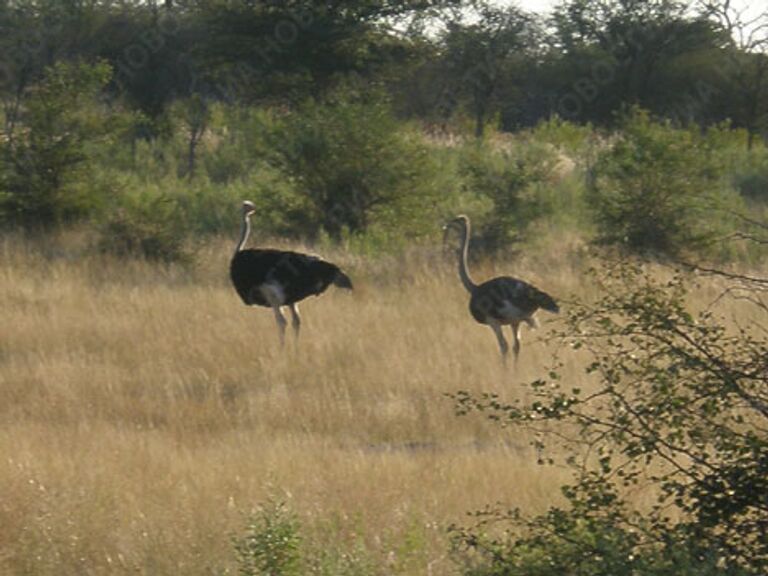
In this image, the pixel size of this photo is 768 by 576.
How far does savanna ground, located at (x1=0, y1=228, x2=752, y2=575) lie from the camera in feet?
18.7

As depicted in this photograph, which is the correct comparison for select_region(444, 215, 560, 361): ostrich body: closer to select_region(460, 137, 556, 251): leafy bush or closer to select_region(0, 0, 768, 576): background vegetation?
select_region(0, 0, 768, 576): background vegetation

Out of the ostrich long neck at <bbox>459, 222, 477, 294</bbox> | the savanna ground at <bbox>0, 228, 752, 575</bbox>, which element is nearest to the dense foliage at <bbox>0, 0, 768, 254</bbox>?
the savanna ground at <bbox>0, 228, 752, 575</bbox>

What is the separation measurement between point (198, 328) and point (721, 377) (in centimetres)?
709

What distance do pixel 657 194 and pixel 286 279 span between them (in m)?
4.84

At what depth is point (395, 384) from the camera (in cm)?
946

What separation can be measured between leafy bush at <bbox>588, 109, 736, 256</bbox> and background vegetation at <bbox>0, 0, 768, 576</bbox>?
0.11 ft

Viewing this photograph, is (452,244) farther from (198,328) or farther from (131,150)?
(131,150)

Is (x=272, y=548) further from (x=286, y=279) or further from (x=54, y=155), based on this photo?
(x=54, y=155)

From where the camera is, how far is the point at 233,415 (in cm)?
874

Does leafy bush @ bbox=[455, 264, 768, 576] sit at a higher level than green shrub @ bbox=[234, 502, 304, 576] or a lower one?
higher

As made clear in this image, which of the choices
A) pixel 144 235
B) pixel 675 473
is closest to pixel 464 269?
pixel 144 235

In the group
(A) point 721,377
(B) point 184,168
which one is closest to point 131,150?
(B) point 184,168

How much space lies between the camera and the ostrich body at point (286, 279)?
36.5ft

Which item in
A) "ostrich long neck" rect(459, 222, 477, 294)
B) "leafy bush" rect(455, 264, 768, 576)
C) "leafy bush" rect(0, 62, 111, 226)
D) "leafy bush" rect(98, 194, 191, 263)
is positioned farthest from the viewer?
"leafy bush" rect(0, 62, 111, 226)
